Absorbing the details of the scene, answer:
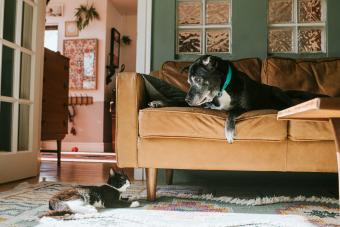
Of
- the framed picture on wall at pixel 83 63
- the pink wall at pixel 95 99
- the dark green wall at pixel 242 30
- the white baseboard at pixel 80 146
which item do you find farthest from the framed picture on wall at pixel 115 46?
the dark green wall at pixel 242 30

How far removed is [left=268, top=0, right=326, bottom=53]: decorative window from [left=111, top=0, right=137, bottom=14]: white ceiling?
4.14m

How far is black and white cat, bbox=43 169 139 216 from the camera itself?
4.70 feet

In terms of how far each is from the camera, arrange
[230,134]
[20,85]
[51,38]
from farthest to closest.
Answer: [51,38] → [20,85] → [230,134]

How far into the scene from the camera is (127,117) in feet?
5.87

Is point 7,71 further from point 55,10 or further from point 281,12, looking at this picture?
point 55,10

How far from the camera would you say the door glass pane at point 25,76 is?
2668 mm

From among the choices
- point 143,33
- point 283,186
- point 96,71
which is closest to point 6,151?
point 143,33

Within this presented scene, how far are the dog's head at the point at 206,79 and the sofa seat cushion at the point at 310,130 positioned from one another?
50 centimetres

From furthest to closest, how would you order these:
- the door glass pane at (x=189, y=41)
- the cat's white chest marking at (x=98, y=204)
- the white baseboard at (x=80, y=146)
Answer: the white baseboard at (x=80, y=146) < the door glass pane at (x=189, y=41) < the cat's white chest marking at (x=98, y=204)

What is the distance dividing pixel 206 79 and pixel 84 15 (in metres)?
4.79

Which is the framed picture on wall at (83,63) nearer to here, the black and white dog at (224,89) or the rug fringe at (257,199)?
the black and white dog at (224,89)

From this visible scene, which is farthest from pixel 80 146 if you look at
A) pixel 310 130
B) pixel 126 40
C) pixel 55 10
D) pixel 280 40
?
pixel 310 130

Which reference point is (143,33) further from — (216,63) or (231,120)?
(231,120)

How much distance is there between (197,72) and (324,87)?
3.02 feet
